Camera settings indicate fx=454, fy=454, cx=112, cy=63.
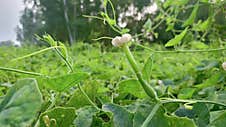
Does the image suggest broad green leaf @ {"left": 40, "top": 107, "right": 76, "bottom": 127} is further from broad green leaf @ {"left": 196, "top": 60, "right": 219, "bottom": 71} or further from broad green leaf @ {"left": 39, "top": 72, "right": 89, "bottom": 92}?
broad green leaf @ {"left": 196, "top": 60, "right": 219, "bottom": 71}

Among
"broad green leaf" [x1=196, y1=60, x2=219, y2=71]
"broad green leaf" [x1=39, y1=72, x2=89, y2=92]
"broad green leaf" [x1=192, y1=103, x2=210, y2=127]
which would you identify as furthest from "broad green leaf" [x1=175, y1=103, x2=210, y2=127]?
"broad green leaf" [x1=196, y1=60, x2=219, y2=71]

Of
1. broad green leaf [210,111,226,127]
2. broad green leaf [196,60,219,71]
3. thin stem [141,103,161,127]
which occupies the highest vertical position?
thin stem [141,103,161,127]

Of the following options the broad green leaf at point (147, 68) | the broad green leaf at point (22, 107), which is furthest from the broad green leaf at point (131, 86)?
the broad green leaf at point (22, 107)

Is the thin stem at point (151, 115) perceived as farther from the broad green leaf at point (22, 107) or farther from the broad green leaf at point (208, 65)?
the broad green leaf at point (208, 65)

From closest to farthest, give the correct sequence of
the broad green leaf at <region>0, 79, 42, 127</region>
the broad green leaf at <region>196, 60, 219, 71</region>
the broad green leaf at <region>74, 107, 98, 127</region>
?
1. the broad green leaf at <region>0, 79, 42, 127</region>
2. the broad green leaf at <region>74, 107, 98, 127</region>
3. the broad green leaf at <region>196, 60, 219, 71</region>

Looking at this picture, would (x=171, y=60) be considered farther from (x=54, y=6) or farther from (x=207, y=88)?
(x=54, y=6)

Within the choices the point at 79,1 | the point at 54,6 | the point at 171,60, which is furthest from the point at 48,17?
the point at 171,60

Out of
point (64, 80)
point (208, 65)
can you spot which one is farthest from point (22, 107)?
point (208, 65)
